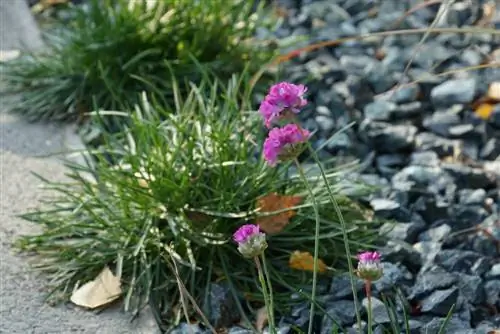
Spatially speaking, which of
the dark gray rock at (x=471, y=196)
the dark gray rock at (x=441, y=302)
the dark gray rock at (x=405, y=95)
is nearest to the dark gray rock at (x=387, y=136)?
the dark gray rock at (x=405, y=95)

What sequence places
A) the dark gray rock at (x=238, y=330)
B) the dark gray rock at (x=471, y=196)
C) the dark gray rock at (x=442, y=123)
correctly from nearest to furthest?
1. the dark gray rock at (x=238, y=330)
2. the dark gray rock at (x=471, y=196)
3. the dark gray rock at (x=442, y=123)

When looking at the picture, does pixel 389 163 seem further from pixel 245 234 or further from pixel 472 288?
pixel 245 234

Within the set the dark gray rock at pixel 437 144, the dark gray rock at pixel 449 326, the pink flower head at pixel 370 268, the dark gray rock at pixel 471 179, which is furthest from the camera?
Result: the dark gray rock at pixel 437 144

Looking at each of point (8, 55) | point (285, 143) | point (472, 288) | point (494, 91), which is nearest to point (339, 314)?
point (472, 288)

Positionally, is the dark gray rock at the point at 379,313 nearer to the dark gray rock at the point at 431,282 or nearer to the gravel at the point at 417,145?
the gravel at the point at 417,145

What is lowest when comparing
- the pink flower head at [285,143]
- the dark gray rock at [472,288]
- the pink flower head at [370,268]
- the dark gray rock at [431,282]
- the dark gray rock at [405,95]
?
the dark gray rock at [405,95]

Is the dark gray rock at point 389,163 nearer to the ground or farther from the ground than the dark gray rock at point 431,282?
nearer to the ground

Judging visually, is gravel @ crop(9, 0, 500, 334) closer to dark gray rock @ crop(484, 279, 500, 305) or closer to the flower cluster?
dark gray rock @ crop(484, 279, 500, 305)
